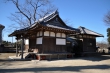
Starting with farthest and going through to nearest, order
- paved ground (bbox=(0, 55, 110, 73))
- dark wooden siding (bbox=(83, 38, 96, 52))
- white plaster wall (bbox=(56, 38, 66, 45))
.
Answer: dark wooden siding (bbox=(83, 38, 96, 52)) < white plaster wall (bbox=(56, 38, 66, 45)) < paved ground (bbox=(0, 55, 110, 73))

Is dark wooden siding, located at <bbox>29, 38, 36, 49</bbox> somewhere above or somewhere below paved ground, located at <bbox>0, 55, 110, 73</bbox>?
above

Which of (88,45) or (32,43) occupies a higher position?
(32,43)

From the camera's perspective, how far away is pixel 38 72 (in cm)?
792

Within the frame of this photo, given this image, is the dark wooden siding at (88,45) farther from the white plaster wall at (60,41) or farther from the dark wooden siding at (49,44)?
the dark wooden siding at (49,44)

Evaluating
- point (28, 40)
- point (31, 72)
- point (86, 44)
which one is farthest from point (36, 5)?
point (31, 72)

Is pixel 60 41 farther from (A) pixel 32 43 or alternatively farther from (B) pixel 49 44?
(A) pixel 32 43

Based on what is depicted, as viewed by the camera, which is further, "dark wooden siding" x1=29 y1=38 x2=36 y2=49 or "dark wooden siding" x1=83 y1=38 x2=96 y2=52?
"dark wooden siding" x1=83 y1=38 x2=96 y2=52

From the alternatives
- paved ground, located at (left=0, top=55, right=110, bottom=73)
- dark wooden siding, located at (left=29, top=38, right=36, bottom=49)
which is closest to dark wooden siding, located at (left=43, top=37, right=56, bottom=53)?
dark wooden siding, located at (left=29, top=38, right=36, bottom=49)

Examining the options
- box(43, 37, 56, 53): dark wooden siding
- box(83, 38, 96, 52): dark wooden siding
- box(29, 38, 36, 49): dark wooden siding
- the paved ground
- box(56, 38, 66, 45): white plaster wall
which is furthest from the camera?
box(83, 38, 96, 52): dark wooden siding

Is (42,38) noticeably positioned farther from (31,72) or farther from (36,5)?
(36,5)

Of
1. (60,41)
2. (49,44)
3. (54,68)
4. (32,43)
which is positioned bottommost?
(54,68)

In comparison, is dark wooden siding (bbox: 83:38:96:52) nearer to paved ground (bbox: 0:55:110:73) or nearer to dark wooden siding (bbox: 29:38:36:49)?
dark wooden siding (bbox: 29:38:36:49)

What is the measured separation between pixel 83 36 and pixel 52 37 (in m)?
6.44

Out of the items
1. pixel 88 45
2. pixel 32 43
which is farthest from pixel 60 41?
pixel 88 45
